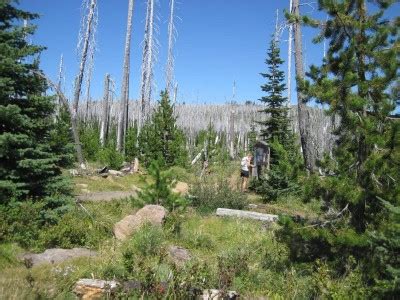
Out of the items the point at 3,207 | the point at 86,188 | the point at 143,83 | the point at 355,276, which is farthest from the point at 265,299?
the point at 143,83

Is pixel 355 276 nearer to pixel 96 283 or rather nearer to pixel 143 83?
pixel 96 283

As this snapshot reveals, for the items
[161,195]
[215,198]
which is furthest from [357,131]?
[215,198]

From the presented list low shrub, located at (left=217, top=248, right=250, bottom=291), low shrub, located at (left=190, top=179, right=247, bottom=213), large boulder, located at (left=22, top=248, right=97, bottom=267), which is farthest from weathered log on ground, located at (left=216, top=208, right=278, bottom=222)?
large boulder, located at (left=22, top=248, right=97, bottom=267)

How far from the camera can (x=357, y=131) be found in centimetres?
655

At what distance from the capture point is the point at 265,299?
5988 mm

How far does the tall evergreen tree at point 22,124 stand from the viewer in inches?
343

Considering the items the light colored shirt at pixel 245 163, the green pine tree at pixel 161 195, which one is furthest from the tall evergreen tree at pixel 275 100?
the green pine tree at pixel 161 195

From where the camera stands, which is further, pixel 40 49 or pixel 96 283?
pixel 40 49

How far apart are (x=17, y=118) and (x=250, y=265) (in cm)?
523

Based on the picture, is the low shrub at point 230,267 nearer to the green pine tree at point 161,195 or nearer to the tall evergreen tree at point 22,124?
the green pine tree at point 161,195

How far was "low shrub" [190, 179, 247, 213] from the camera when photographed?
13.1 metres

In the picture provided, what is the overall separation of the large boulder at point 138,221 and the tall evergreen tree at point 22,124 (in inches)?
60.7

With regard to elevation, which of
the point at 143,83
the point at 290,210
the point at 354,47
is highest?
the point at 143,83

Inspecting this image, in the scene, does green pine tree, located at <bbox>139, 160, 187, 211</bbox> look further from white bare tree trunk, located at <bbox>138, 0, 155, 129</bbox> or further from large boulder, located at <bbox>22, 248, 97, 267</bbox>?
white bare tree trunk, located at <bbox>138, 0, 155, 129</bbox>
